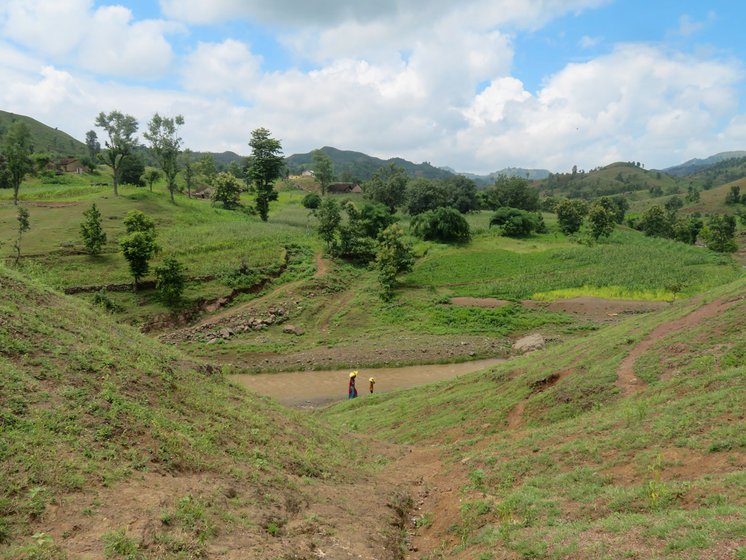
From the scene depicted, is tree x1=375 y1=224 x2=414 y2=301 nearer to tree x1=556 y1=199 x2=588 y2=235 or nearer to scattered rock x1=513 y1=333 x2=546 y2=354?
scattered rock x1=513 y1=333 x2=546 y2=354

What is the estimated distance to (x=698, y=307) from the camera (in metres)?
18.2

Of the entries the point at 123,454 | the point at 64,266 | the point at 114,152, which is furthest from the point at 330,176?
the point at 123,454

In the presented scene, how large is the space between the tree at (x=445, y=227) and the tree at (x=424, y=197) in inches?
676

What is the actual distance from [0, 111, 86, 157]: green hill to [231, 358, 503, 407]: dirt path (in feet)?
490

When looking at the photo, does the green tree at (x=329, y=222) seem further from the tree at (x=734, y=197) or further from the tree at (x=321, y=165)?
the tree at (x=734, y=197)

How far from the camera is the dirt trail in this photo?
14.4m

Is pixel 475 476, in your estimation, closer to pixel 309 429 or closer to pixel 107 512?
pixel 309 429

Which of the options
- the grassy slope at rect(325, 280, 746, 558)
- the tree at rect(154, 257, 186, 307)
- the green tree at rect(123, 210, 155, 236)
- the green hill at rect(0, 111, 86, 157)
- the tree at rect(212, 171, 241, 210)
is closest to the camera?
the grassy slope at rect(325, 280, 746, 558)

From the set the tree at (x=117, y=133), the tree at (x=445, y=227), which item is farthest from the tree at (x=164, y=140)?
the tree at (x=445, y=227)

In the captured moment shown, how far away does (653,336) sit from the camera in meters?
17.3

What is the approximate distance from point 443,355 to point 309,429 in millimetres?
19793

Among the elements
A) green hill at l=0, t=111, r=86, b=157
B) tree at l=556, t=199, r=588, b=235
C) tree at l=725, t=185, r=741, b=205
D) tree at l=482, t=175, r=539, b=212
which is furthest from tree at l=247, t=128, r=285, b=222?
tree at l=725, t=185, r=741, b=205

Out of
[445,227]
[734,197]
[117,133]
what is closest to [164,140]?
[117,133]

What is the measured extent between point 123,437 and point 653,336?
17.7 m
